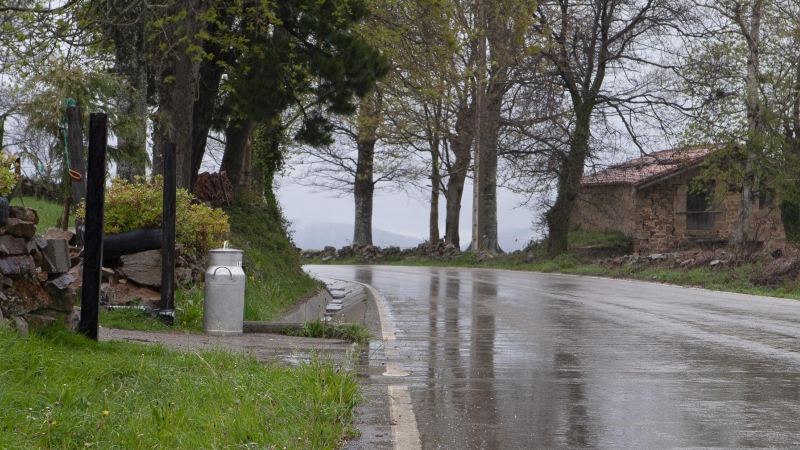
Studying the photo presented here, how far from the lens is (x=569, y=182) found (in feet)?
131

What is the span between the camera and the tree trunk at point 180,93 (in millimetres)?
18297

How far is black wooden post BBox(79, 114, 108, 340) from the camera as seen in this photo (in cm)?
886

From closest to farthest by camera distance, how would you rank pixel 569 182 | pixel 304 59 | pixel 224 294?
pixel 224 294, pixel 304 59, pixel 569 182

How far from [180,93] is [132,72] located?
125cm

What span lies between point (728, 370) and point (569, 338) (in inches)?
118

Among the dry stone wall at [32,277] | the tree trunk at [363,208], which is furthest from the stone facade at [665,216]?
the dry stone wall at [32,277]

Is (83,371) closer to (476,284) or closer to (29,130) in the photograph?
(29,130)

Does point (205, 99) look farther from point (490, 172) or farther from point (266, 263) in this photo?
point (490, 172)

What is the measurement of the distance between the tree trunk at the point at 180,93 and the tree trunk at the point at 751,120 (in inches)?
817

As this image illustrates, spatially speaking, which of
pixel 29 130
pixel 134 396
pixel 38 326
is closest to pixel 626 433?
pixel 134 396

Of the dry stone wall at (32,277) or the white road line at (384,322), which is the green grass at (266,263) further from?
the dry stone wall at (32,277)

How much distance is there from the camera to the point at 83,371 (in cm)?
708

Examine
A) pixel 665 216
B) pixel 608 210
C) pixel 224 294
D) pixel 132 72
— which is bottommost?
pixel 224 294

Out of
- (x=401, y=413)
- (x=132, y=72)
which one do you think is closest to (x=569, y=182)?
(x=132, y=72)
